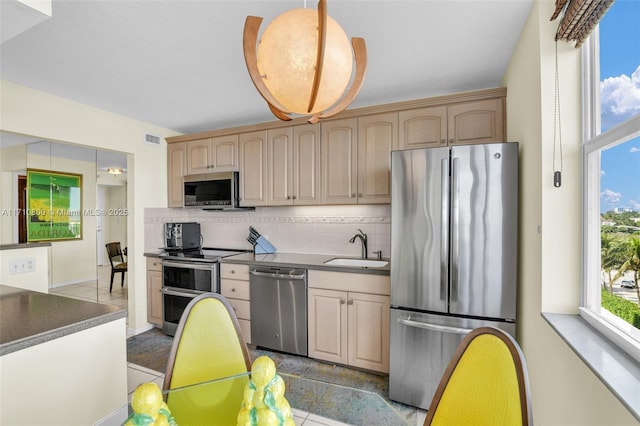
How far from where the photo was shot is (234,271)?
3.01m

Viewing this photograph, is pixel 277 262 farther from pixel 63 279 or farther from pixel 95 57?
pixel 63 279

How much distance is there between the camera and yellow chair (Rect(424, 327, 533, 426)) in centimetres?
80

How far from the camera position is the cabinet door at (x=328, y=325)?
8.30 feet

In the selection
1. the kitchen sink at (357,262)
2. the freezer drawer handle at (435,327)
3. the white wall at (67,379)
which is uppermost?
the kitchen sink at (357,262)

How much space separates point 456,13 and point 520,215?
126 centimetres

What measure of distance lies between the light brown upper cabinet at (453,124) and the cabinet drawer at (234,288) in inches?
80.5

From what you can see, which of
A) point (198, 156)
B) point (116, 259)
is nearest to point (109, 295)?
point (116, 259)

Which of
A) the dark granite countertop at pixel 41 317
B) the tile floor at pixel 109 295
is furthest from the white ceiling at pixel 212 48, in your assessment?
the tile floor at pixel 109 295

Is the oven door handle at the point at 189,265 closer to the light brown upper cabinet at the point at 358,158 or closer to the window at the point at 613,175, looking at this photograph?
the light brown upper cabinet at the point at 358,158

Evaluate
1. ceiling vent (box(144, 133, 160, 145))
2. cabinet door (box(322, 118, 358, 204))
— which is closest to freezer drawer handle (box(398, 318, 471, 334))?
cabinet door (box(322, 118, 358, 204))

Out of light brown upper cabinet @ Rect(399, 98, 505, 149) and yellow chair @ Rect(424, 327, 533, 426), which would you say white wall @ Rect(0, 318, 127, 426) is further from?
light brown upper cabinet @ Rect(399, 98, 505, 149)

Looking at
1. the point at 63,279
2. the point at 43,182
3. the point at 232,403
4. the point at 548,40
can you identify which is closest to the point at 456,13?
the point at 548,40

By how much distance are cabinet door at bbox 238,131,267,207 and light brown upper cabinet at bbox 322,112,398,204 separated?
2.39 feet

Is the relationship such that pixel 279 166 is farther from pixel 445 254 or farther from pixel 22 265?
pixel 22 265
